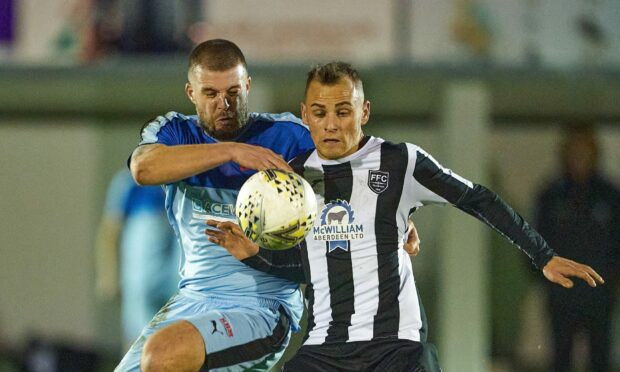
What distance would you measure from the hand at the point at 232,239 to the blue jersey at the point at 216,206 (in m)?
0.13

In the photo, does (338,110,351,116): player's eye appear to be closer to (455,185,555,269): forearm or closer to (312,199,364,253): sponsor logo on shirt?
(312,199,364,253): sponsor logo on shirt

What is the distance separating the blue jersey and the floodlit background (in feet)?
15.3

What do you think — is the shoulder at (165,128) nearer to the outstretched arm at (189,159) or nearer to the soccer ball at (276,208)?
the outstretched arm at (189,159)

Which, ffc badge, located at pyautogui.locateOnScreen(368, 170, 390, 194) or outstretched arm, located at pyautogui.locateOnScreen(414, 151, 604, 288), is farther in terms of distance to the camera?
ffc badge, located at pyautogui.locateOnScreen(368, 170, 390, 194)

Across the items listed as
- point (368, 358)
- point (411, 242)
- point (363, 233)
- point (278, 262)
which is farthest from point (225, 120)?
point (368, 358)

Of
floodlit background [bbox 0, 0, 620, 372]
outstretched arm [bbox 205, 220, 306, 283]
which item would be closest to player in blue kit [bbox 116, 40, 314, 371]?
outstretched arm [bbox 205, 220, 306, 283]

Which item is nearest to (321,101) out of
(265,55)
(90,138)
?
(265,55)

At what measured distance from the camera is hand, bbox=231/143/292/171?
430cm

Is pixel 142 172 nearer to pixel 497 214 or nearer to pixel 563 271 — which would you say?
pixel 497 214

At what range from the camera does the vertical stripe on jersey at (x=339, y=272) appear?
14.5 ft

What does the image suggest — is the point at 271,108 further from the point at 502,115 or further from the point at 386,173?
the point at 386,173

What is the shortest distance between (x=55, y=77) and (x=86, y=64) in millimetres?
307

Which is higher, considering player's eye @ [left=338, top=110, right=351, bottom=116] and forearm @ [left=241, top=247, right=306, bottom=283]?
player's eye @ [left=338, top=110, right=351, bottom=116]

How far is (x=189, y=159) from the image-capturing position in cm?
445
